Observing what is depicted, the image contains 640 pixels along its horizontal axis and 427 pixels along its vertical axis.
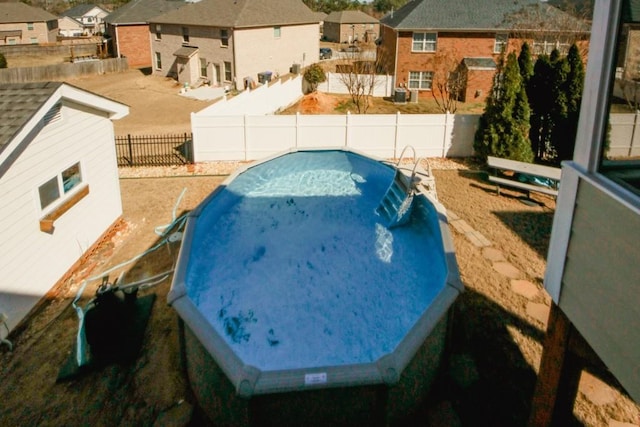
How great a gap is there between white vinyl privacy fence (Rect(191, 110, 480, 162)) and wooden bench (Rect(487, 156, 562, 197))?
348 cm

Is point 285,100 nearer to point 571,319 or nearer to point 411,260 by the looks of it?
point 411,260

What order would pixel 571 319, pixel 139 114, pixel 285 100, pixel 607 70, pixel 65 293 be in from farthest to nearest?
pixel 285 100, pixel 139 114, pixel 65 293, pixel 571 319, pixel 607 70

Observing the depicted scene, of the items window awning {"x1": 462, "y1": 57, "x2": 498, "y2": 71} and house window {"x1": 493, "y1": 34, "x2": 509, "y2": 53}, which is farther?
house window {"x1": 493, "y1": 34, "x2": 509, "y2": 53}

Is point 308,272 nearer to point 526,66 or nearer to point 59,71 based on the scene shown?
point 526,66

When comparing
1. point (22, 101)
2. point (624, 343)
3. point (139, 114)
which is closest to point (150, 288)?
point (22, 101)

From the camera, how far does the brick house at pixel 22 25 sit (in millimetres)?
64750

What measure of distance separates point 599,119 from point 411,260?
842cm

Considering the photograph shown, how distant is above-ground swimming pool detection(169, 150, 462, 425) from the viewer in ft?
20.3

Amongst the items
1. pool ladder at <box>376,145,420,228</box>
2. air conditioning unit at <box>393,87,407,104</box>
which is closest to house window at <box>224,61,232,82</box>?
air conditioning unit at <box>393,87,407,104</box>

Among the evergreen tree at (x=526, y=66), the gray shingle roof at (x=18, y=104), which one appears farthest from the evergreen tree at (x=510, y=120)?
the gray shingle roof at (x=18, y=104)

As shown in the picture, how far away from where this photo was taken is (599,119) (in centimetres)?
431

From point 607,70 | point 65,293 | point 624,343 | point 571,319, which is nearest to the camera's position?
point 624,343

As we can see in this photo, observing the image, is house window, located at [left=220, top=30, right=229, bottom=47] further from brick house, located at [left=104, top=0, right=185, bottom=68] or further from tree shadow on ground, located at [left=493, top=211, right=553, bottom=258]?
tree shadow on ground, located at [left=493, top=211, right=553, bottom=258]

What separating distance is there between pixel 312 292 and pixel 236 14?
31.3 m
